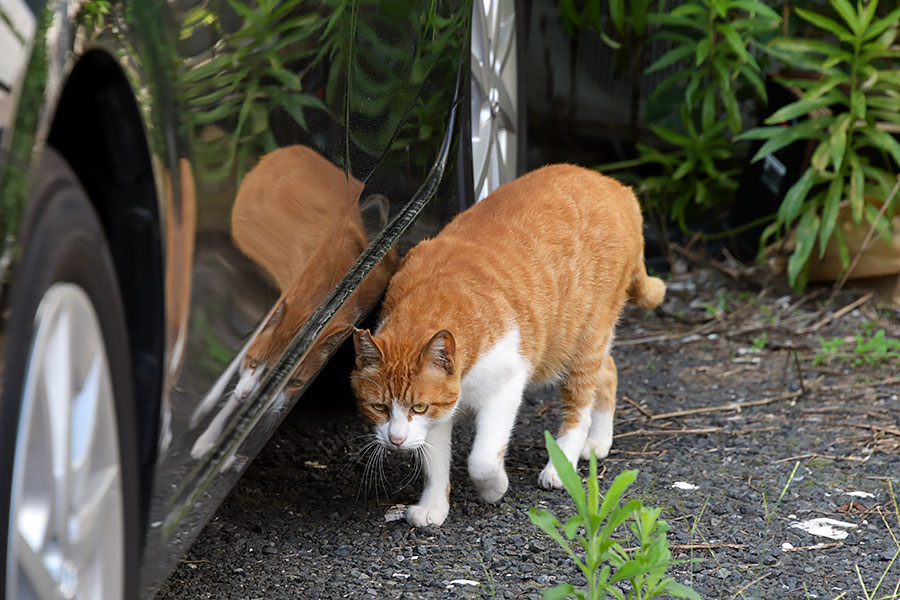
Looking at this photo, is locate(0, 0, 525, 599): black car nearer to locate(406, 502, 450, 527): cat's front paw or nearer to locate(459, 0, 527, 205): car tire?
locate(406, 502, 450, 527): cat's front paw

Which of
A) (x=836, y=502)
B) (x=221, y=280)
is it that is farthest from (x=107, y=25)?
(x=836, y=502)

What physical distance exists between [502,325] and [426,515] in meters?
0.54

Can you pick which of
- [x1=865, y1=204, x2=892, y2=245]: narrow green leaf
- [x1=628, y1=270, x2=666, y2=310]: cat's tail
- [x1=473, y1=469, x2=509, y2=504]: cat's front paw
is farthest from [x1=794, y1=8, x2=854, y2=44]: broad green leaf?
[x1=473, y1=469, x2=509, y2=504]: cat's front paw

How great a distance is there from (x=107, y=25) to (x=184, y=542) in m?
0.83

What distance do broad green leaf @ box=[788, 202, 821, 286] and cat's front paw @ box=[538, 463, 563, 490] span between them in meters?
1.94

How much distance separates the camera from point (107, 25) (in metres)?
1.28

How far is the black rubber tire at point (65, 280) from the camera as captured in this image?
3.91 ft

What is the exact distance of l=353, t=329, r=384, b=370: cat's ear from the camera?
2.57 metres

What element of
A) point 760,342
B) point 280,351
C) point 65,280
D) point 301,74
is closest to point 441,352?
point 280,351

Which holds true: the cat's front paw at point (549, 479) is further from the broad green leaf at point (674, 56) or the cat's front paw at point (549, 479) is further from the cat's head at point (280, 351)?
the broad green leaf at point (674, 56)

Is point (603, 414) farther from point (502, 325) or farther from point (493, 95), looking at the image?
point (493, 95)

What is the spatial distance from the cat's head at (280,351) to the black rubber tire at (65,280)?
38cm

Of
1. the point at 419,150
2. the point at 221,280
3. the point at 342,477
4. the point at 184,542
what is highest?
the point at 221,280

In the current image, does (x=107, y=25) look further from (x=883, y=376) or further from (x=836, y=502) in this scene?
(x=883, y=376)
